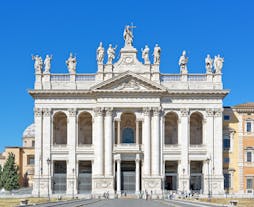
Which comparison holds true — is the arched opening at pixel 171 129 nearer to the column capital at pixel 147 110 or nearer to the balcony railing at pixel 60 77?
the column capital at pixel 147 110

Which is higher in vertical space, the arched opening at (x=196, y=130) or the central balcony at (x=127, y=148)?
the arched opening at (x=196, y=130)

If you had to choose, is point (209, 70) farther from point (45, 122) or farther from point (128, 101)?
point (45, 122)

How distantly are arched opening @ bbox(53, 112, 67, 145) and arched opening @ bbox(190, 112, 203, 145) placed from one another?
760 inches

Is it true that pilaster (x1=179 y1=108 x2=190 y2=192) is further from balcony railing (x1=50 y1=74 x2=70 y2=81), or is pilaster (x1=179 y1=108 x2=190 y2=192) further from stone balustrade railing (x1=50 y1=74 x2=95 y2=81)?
balcony railing (x1=50 y1=74 x2=70 y2=81)

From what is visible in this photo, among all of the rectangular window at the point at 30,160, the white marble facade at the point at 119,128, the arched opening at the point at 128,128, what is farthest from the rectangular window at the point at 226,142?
the rectangular window at the point at 30,160

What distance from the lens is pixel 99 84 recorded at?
96.8 m

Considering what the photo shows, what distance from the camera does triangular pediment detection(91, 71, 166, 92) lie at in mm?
96688

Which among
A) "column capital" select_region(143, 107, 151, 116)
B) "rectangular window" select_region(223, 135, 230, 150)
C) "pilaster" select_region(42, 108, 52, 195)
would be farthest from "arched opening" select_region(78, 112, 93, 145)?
"rectangular window" select_region(223, 135, 230, 150)

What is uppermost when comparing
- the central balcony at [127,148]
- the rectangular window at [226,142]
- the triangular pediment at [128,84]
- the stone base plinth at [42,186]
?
the triangular pediment at [128,84]

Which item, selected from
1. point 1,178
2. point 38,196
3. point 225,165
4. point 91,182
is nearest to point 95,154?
point 91,182

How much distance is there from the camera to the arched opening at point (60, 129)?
103 m

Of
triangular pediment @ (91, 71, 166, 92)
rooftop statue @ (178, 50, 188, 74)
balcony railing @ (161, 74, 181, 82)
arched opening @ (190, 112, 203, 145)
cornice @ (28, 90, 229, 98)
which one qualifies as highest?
rooftop statue @ (178, 50, 188, 74)

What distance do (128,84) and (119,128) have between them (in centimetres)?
651

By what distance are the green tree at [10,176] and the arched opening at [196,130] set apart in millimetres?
34821
